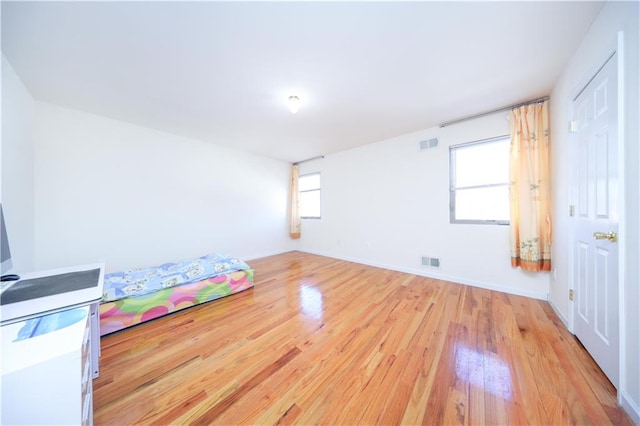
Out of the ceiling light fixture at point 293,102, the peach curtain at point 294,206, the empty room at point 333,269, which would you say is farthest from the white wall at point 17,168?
the peach curtain at point 294,206

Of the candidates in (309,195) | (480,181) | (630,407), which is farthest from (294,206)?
(630,407)

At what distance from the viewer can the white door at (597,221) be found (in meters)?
1.26

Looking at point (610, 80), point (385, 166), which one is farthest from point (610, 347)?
point (385, 166)

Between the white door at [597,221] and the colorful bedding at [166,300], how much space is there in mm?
3251

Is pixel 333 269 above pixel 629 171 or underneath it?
underneath

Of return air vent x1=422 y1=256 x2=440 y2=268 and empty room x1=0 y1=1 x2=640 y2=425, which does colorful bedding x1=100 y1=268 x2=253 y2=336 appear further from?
return air vent x1=422 y1=256 x2=440 y2=268

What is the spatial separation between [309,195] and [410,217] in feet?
8.43

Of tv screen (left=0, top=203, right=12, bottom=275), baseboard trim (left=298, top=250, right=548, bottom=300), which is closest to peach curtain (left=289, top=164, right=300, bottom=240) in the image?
baseboard trim (left=298, top=250, right=548, bottom=300)

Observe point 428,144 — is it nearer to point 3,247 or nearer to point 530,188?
point 530,188

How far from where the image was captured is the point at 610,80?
Answer: 1300 millimetres

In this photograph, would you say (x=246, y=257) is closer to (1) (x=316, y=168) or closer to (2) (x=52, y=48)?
(1) (x=316, y=168)

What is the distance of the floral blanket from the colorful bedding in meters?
0.06

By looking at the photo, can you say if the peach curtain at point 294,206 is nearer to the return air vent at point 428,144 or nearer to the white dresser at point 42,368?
the return air vent at point 428,144

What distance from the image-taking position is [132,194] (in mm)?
3104
